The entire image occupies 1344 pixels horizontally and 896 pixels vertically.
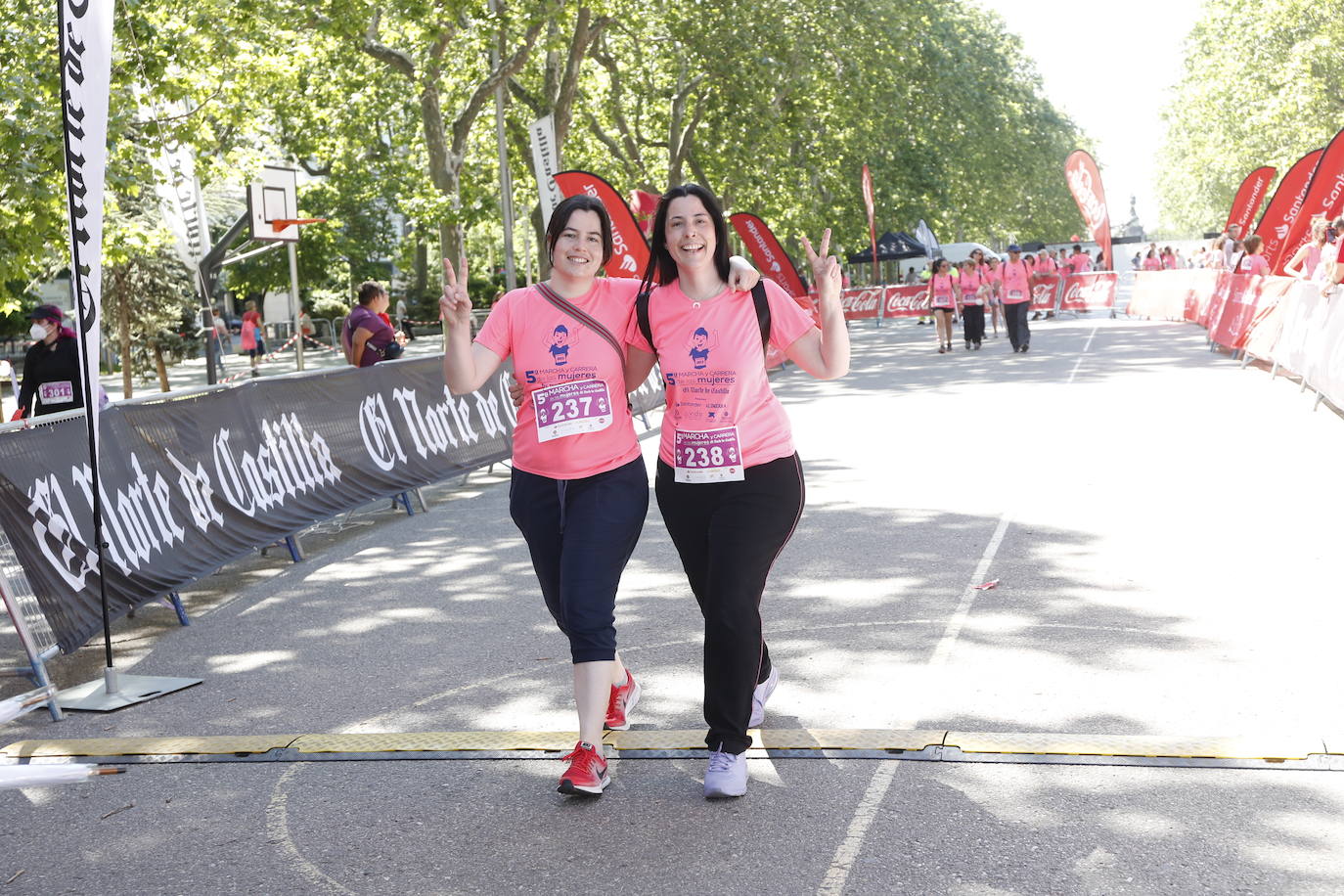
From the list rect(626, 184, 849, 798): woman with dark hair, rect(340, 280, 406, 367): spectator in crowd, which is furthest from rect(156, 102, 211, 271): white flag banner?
rect(626, 184, 849, 798): woman with dark hair

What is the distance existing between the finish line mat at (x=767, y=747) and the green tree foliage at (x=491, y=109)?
10.2 meters

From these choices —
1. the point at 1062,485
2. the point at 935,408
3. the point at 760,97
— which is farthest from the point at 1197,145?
the point at 1062,485

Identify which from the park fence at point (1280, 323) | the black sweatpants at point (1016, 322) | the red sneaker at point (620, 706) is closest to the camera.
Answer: the red sneaker at point (620, 706)

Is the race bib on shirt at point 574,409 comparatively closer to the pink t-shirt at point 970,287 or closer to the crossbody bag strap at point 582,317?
the crossbody bag strap at point 582,317

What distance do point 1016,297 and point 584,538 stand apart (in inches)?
861

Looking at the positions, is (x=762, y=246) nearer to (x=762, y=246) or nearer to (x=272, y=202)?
(x=762, y=246)

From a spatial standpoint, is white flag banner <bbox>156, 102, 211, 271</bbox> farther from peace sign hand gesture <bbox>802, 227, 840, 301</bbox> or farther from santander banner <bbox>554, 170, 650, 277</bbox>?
peace sign hand gesture <bbox>802, 227, 840, 301</bbox>

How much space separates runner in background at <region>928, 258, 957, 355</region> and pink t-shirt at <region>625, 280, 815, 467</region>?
23116mm

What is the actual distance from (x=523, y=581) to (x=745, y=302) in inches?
161

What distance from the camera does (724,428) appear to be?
15.4ft

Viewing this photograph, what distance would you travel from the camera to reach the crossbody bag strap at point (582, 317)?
486cm

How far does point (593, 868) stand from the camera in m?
4.19

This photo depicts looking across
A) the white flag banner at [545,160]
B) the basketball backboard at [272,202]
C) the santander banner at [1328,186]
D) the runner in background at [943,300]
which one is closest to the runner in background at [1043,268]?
the runner in background at [943,300]

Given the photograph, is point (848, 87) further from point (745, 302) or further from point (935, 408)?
point (745, 302)
